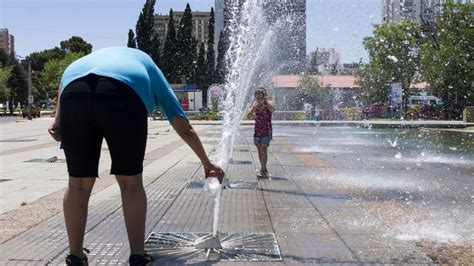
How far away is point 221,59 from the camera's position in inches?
2758

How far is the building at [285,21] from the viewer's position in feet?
59.3

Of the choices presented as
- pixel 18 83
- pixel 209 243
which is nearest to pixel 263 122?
pixel 209 243

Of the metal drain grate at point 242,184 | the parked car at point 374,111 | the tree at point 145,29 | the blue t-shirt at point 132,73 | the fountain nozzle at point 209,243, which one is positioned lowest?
the parked car at point 374,111

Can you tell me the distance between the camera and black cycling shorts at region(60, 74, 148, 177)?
297 cm

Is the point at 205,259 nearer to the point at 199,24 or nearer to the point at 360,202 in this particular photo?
the point at 360,202

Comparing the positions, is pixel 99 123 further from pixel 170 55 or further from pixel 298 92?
pixel 170 55

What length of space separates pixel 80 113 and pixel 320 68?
6060 cm

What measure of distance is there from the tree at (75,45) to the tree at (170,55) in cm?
2796

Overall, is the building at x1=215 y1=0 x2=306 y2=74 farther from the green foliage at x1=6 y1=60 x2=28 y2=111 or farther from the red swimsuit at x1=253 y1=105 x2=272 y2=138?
the green foliage at x1=6 y1=60 x2=28 y2=111

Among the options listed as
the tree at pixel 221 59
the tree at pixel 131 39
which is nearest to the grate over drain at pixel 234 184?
the tree at pixel 221 59

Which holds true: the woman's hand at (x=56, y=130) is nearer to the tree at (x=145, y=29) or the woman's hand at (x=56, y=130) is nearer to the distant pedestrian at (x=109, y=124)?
the distant pedestrian at (x=109, y=124)

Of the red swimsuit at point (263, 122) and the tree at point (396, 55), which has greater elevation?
the tree at point (396, 55)

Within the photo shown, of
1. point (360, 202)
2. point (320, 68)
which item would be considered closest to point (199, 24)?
point (320, 68)

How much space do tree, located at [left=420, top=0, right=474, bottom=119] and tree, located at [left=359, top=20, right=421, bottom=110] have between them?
855 centimetres
